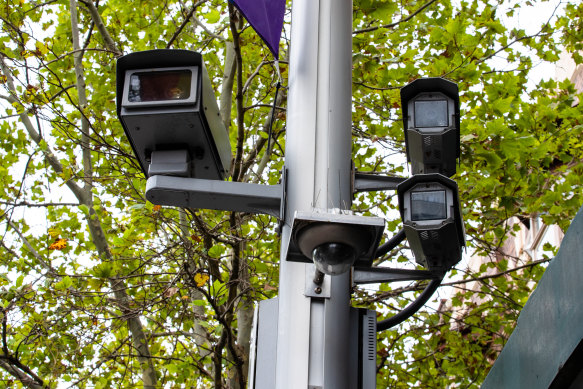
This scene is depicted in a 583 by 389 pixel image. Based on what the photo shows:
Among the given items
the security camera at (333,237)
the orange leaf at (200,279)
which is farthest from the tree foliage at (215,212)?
the security camera at (333,237)

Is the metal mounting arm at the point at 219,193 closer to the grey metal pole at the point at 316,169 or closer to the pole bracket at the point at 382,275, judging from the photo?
the grey metal pole at the point at 316,169

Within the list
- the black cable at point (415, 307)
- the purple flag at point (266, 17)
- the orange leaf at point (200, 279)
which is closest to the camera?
the black cable at point (415, 307)

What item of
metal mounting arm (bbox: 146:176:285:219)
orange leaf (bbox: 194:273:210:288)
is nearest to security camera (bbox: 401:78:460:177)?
metal mounting arm (bbox: 146:176:285:219)

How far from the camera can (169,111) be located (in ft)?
10.8

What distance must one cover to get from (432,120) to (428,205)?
635 mm

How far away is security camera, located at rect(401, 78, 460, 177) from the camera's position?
3.67 metres

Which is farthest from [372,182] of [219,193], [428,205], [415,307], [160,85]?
[160,85]

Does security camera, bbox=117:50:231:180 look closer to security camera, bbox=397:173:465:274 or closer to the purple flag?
the purple flag

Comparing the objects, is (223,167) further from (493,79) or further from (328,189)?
(493,79)

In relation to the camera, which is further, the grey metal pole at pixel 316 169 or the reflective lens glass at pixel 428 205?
the reflective lens glass at pixel 428 205

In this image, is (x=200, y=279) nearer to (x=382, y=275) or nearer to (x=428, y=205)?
(x=382, y=275)

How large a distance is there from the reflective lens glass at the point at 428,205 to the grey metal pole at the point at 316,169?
0.33 m

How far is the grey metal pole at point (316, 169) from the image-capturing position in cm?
305

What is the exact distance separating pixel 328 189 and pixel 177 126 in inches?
30.3
